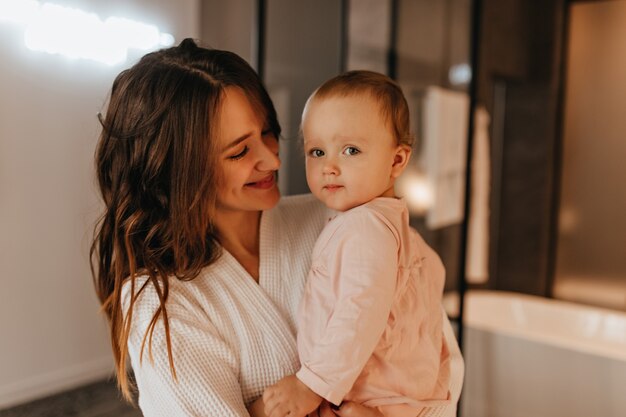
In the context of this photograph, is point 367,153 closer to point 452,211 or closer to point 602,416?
point 602,416

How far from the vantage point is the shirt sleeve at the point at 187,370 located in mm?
1051

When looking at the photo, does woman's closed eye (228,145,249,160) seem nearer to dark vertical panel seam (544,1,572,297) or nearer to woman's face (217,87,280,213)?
woman's face (217,87,280,213)

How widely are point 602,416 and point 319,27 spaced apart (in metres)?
2.39

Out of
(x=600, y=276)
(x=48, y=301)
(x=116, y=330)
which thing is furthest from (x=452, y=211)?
(x=116, y=330)

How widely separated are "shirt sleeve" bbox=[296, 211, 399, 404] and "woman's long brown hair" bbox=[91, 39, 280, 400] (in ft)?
1.06

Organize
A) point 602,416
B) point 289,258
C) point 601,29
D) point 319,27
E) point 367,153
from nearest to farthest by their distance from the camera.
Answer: point 367,153 < point 289,258 < point 602,416 < point 319,27 < point 601,29

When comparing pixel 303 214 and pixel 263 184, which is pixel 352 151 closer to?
pixel 263 184

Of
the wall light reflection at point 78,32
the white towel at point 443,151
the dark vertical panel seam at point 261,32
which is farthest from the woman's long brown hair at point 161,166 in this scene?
the white towel at point 443,151

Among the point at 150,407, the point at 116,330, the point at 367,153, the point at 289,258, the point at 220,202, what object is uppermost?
the point at 367,153

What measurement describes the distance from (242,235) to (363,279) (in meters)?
0.46

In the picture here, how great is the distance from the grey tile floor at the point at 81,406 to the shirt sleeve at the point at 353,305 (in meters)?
2.07

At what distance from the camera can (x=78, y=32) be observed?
9.43ft

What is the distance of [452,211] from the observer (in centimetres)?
346

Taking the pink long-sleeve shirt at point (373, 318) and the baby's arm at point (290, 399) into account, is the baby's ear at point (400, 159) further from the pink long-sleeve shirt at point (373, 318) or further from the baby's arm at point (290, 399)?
the baby's arm at point (290, 399)
